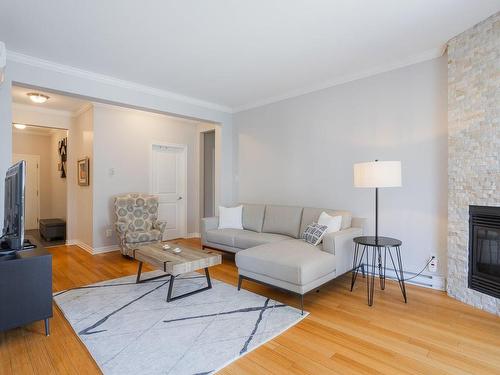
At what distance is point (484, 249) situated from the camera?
2.59 m

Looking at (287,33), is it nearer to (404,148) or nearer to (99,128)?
(404,148)

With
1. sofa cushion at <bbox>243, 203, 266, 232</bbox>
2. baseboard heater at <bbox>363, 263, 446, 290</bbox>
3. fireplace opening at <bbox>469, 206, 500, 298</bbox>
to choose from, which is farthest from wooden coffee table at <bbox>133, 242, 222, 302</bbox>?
fireplace opening at <bbox>469, 206, 500, 298</bbox>

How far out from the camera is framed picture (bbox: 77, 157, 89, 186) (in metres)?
4.88

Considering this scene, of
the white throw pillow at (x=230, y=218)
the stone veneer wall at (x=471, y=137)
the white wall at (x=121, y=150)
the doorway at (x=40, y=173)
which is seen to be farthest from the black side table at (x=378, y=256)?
the doorway at (x=40, y=173)

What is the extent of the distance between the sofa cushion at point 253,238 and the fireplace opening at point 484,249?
1974 mm

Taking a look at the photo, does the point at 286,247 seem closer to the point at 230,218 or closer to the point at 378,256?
the point at 378,256

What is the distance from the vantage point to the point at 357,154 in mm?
3654

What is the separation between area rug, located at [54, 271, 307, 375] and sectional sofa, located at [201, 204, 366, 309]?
0.92 feet

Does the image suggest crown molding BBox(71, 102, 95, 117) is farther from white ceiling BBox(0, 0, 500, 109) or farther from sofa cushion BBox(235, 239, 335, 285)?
sofa cushion BBox(235, 239, 335, 285)

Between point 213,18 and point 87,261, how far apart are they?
385cm

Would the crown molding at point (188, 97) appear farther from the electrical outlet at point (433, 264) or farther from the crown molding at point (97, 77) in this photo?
the electrical outlet at point (433, 264)

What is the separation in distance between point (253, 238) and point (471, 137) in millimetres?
2612

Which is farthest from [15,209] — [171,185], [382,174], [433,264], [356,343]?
[433,264]

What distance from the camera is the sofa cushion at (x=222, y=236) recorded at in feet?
13.2
